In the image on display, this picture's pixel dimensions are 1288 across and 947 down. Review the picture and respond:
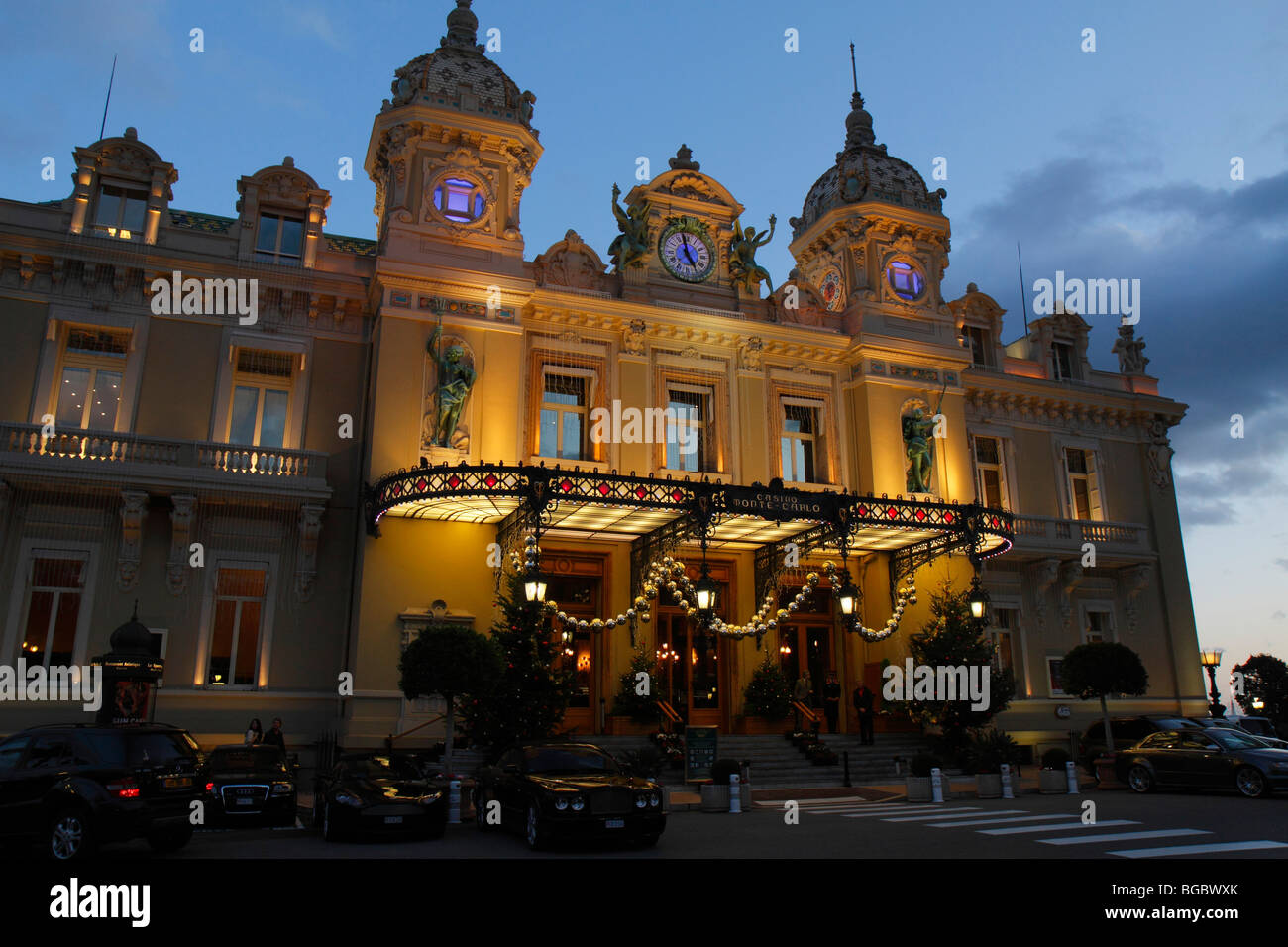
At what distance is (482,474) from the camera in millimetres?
20625

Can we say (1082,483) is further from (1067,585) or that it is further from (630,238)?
(630,238)

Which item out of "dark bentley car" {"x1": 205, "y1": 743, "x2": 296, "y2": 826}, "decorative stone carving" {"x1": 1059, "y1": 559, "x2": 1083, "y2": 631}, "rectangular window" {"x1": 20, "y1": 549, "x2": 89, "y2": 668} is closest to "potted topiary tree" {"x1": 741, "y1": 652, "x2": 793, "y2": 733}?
"decorative stone carving" {"x1": 1059, "y1": 559, "x2": 1083, "y2": 631}

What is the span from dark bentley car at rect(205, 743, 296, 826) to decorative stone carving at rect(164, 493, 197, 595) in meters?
7.34

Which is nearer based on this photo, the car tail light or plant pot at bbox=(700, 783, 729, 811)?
the car tail light

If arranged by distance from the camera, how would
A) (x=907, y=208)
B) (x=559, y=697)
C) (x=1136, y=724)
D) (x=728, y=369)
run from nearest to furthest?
(x=559, y=697) → (x=1136, y=724) → (x=728, y=369) → (x=907, y=208)

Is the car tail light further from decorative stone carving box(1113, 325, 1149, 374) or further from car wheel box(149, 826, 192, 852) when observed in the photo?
decorative stone carving box(1113, 325, 1149, 374)

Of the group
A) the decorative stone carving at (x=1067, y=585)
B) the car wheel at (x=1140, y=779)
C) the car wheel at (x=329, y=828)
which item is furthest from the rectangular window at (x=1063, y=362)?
the car wheel at (x=329, y=828)

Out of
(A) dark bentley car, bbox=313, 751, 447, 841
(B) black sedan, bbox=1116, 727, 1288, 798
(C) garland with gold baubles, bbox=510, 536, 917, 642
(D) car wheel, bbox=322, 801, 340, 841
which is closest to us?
(A) dark bentley car, bbox=313, 751, 447, 841

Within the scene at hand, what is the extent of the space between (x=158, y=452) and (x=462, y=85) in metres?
12.6

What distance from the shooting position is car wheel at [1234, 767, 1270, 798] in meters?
17.5
